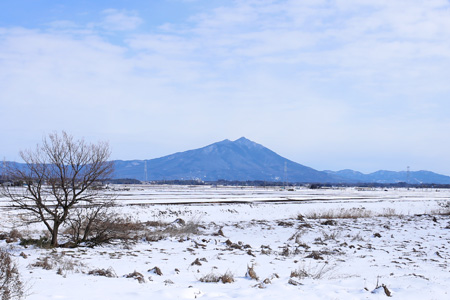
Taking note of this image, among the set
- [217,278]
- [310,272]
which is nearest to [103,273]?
[217,278]

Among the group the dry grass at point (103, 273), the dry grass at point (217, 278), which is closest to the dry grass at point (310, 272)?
the dry grass at point (217, 278)

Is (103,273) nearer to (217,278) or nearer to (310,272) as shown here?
(217,278)

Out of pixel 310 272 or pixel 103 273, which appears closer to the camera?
pixel 103 273

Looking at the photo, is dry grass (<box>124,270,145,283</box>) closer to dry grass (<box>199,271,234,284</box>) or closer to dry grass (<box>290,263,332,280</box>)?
dry grass (<box>199,271,234,284</box>)

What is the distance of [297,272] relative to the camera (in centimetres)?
1188

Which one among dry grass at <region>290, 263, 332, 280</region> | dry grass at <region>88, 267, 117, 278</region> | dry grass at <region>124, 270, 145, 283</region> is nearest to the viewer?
dry grass at <region>124, 270, 145, 283</region>

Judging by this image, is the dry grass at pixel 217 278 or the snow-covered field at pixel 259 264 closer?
the snow-covered field at pixel 259 264

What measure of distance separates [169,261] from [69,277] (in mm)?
3851

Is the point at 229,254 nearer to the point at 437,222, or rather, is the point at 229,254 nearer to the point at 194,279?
the point at 194,279

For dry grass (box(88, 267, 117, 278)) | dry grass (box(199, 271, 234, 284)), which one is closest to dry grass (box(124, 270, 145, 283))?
dry grass (box(88, 267, 117, 278))

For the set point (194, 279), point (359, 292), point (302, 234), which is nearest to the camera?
point (359, 292)

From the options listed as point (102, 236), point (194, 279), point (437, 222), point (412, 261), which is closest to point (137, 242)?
point (102, 236)

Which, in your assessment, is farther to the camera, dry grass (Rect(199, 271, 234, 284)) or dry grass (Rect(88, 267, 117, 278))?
dry grass (Rect(88, 267, 117, 278))

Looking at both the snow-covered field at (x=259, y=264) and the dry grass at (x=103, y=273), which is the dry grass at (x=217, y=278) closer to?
the snow-covered field at (x=259, y=264)
